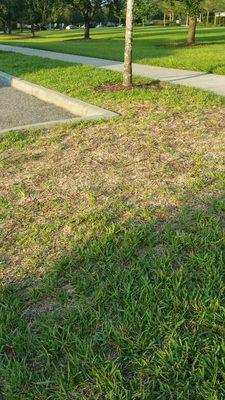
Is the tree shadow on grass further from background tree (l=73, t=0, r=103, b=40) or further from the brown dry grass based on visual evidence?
background tree (l=73, t=0, r=103, b=40)

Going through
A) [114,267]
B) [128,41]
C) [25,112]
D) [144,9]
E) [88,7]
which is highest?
[88,7]

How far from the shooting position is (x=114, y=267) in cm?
279

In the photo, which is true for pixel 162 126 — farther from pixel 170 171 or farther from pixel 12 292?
pixel 12 292

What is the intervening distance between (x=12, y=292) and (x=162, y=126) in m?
3.80

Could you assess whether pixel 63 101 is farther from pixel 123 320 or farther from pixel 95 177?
pixel 123 320

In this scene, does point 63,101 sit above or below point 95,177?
above

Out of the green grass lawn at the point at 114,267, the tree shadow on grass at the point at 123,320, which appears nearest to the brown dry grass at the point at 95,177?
the green grass lawn at the point at 114,267

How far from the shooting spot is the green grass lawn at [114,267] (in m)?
1.97

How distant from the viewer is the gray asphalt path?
7.01m

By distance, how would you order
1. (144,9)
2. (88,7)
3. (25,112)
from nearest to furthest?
1. (25,112)
2. (144,9)
3. (88,7)

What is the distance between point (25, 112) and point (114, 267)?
18.3 ft

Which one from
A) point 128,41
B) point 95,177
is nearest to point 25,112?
point 128,41

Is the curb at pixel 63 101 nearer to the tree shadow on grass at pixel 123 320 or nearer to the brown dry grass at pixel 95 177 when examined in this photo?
the brown dry grass at pixel 95 177

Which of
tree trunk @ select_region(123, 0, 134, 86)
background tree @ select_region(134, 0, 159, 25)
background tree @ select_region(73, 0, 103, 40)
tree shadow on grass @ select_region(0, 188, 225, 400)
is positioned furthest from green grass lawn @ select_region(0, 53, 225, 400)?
background tree @ select_region(73, 0, 103, 40)
